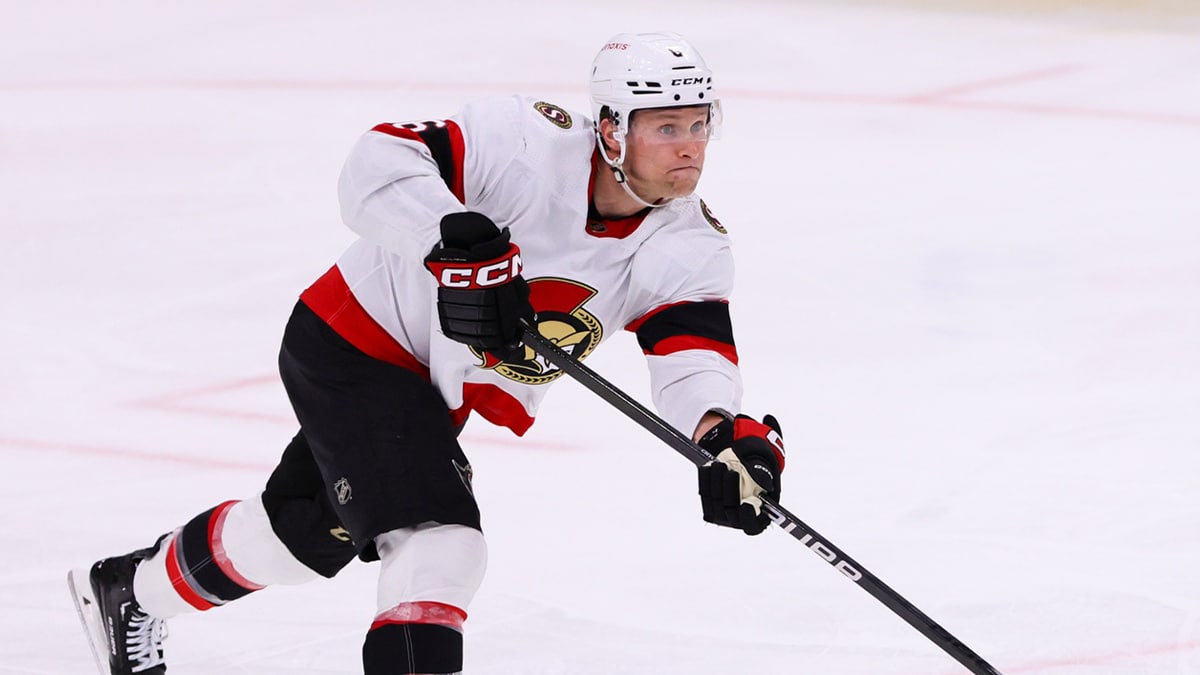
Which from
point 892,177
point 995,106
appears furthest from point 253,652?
point 995,106

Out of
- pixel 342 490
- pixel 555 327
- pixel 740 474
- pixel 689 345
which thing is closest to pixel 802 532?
pixel 740 474

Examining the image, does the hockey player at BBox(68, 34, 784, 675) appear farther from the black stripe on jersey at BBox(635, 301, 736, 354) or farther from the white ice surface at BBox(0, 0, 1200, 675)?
the white ice surface at BBox(0, 0, 1200, 675)

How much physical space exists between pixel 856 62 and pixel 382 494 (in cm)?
481

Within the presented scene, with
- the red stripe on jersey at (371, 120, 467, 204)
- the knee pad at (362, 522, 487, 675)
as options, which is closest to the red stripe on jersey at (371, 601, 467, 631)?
the knee pad at (362, 522, 487, 675)

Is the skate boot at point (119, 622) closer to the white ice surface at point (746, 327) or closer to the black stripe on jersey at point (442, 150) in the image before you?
the white ice surface at point (746, 327)

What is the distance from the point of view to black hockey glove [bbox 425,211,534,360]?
238 centimetres

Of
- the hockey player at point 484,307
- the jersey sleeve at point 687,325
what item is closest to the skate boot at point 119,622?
the hockey player at point 484,307

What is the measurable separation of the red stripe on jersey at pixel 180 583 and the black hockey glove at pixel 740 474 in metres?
0.98

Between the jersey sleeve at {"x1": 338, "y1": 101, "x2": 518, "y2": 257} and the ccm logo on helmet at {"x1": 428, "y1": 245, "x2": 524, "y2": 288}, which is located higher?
the jersey sleeve at {"x1": 338, "y1": 101, "x2": 518, "y2": 257}

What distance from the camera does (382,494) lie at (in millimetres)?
2467

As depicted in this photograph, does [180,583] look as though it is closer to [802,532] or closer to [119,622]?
[119,622]

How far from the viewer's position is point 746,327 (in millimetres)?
4492

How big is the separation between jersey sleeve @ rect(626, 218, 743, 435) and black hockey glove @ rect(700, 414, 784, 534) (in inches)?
3.4

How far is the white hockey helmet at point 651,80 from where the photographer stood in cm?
256
